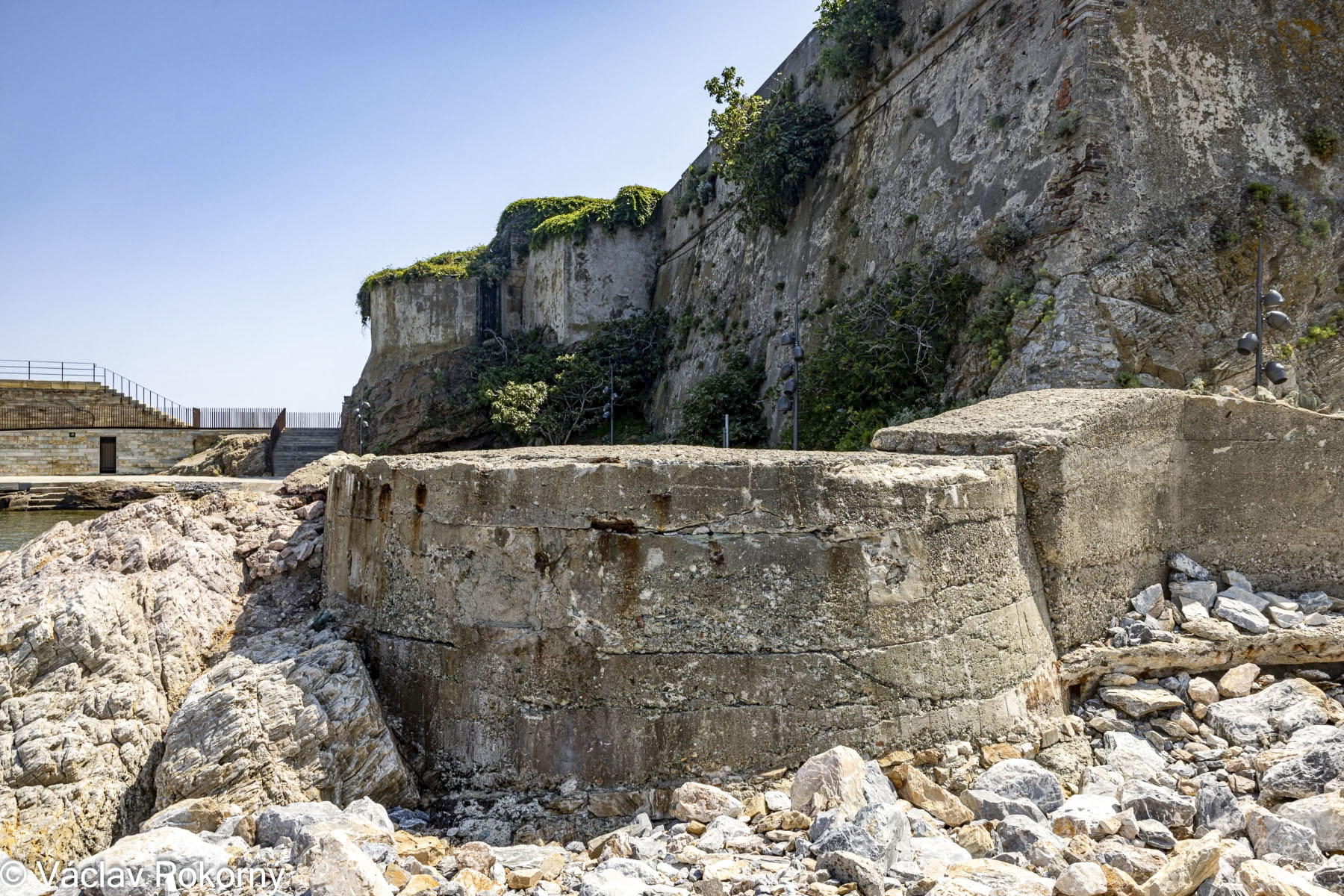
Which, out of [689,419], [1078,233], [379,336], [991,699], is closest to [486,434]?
[379,336]

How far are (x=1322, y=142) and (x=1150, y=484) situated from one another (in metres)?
7.30

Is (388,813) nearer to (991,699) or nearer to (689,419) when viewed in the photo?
(991,699)

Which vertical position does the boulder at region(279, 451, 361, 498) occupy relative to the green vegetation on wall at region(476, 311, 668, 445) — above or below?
below

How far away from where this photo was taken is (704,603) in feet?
11.9

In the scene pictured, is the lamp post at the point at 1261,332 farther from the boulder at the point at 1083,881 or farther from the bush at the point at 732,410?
the bush at the point at 732,410

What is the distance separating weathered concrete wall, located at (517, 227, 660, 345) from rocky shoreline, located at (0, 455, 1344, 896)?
17.7 m

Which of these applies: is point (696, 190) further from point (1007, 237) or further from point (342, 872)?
point (342, 872)

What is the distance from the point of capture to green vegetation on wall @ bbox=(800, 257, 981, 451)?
9531 mm

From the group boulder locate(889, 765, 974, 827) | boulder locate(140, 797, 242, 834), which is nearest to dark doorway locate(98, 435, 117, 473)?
boulder locate(140, 797, 242, 834)

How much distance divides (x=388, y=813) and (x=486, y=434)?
18683 millimetres

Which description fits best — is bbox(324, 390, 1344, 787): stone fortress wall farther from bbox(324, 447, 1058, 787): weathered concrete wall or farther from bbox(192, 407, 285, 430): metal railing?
bbox(192, 407, 285, 430): metal railing

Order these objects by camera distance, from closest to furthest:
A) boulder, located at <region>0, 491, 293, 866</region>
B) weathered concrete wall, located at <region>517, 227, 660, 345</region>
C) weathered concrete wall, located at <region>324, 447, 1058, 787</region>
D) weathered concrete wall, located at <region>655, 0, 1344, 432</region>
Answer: boulder, located at <region>0, 491, 293, 866</region>, weathered concrete wall, located at <region>324, 447, 1058, 787</region>, weathered concrete wall, located at <region>655, 0, 1344, 432</region>, weathered concrete wall, located at <region>517, 227, 660, 345</region>

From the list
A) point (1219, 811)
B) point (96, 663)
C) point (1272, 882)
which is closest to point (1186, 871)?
point (1272, 882)

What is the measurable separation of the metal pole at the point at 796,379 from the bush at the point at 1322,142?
593 cm
